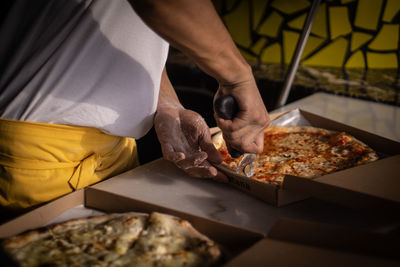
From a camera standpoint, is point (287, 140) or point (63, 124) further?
point (287, 140)

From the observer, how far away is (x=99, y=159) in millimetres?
1326

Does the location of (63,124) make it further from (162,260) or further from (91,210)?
(162,260)

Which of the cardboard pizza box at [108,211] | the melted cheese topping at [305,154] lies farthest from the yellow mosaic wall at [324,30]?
the cardboard pizza box at [108,211]

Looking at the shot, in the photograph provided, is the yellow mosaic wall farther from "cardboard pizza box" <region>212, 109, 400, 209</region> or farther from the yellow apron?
the yellow apron

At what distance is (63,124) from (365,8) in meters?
2.76

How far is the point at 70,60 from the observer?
111 cm

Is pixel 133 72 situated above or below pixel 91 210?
above

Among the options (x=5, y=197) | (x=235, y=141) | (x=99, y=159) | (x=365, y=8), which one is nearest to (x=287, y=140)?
(x=235, y=141)

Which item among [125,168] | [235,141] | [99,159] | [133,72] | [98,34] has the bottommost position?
[125,168]

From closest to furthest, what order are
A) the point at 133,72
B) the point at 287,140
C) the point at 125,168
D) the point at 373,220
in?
1. the point at 373,220
2. the point at 133,72
3. the point at 125,168
4. the point at 287,140

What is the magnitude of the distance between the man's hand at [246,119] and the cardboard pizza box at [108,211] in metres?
0.34

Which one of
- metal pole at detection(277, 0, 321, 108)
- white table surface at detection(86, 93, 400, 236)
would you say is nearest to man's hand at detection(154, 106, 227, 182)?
white table surface at detection(86, 93, 400, 236)

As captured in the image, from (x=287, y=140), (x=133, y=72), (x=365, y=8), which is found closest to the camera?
(x=133, y=72)

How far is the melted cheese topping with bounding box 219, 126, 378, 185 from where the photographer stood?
1.34m
